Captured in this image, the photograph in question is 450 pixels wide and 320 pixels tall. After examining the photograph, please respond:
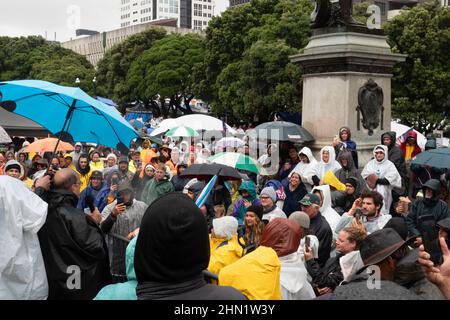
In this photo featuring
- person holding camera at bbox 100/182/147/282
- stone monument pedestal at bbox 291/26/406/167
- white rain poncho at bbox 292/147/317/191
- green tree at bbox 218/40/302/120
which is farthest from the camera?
green tree at bbox 218/40/302/120

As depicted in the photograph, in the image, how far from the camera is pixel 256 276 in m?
3.92

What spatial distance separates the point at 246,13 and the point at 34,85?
37.3 m

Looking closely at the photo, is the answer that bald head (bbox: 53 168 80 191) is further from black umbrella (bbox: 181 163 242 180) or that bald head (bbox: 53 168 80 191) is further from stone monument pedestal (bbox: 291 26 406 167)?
stone monument pedestal (bbox: 291 26 406 167)

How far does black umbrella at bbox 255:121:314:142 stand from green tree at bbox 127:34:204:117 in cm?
4417

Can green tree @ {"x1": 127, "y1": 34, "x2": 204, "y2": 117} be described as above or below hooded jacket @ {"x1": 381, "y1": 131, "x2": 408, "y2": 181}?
above

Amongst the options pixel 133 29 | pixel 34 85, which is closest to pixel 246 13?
pixel 34 85

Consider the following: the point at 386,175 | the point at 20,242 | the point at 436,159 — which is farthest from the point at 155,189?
the point at 20,242

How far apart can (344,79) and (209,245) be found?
1007 centimetres

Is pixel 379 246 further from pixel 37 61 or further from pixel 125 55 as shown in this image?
pixel 37 61

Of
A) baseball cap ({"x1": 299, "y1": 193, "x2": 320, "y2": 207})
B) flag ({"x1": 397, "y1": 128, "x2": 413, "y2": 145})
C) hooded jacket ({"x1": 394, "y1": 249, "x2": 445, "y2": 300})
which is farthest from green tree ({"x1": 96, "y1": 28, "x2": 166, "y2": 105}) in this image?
hooded jacket ({"x1": 394, "y1": 249, "x2": 445, "y2": 300})

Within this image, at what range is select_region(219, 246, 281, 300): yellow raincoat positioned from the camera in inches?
152

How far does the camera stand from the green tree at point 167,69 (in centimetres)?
5769

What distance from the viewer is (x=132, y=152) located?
1310cm
